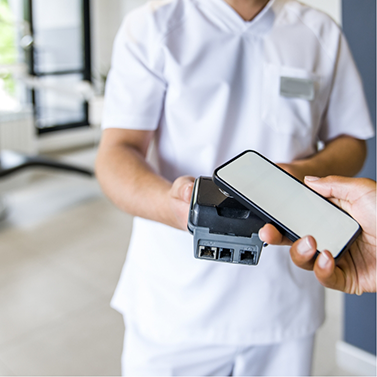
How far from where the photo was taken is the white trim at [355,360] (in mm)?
1708

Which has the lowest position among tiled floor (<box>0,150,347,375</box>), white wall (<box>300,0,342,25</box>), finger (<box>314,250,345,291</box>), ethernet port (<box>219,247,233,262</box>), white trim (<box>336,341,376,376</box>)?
tiled floor (<box>0,150,347,375</box>)

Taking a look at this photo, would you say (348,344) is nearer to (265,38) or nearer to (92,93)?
(265,38)

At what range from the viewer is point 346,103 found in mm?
933

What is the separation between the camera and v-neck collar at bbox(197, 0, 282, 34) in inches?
33.0

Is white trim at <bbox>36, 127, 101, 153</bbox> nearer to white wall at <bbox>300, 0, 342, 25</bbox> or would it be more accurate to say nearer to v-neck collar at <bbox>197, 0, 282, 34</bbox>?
white wall at <bbox>300, 0, 342, 25</bbox>

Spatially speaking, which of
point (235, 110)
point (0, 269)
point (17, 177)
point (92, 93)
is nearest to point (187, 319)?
point (235, 110)

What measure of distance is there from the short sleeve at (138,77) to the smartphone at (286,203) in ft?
0.96

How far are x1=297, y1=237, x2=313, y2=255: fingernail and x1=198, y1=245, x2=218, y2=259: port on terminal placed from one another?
3.9 inches

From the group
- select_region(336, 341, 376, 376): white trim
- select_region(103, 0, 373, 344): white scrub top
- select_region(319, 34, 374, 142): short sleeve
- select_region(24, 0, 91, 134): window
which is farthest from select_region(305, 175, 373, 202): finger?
select_region(24, 0, 91, 134): window

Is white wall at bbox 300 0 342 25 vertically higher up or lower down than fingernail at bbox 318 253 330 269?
higher up

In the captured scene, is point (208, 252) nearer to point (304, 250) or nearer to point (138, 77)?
point (304, 250)

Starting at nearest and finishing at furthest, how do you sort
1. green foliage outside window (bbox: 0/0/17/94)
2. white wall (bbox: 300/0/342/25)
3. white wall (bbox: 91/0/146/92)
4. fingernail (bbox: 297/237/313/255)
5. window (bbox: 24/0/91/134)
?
fingernail (bbox: 297/237/313/255) → white wall (bbox: 300/0/342/25) → green foliage outside window (bbox: 0/0/17/94) → window (bbox: 24/0/91/134) → white wall (bbox: 91/0/146/92)

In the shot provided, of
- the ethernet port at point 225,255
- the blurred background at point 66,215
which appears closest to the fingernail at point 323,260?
the ethernet port at point 225,255

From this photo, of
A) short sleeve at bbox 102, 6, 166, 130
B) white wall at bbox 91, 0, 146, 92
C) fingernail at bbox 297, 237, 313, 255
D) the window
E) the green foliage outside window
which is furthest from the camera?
white wall at bbox 91, 0, 146, 92
